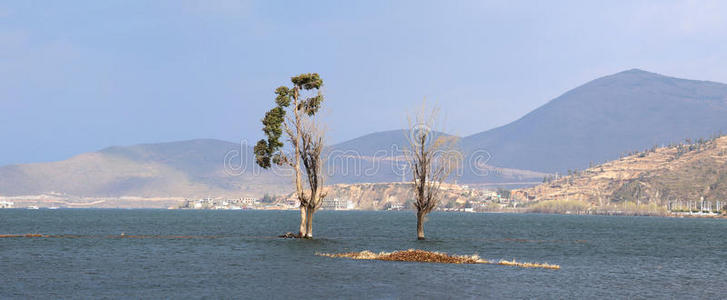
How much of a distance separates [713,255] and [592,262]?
19.9 meters

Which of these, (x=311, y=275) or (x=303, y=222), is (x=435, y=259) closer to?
(x=311, y=275)

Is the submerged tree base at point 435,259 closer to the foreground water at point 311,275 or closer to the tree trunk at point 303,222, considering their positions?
the foreground water at point 311,275

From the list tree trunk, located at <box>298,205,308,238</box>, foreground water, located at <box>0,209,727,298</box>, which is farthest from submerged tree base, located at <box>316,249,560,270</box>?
tree trunk, located at <box>298,205,308,238</box>

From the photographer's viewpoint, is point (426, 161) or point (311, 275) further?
point (426, 161)

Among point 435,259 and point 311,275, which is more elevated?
point 435,259

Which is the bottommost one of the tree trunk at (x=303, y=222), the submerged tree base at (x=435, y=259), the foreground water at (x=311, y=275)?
the foreground water at (x=311, y=275)

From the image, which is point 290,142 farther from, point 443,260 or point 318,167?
point 443,260

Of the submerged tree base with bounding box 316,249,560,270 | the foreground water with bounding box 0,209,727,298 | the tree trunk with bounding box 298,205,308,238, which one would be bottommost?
the foreground water with bounding box 0,209,727,298

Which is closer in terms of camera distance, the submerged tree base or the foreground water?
the foreground water

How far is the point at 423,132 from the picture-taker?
82500 millimetres

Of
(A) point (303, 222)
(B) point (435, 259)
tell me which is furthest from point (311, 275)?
(A) point (303, 222)

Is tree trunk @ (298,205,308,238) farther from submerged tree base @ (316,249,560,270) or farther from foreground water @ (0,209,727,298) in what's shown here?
submerged tree base @ (316,249,560,270)

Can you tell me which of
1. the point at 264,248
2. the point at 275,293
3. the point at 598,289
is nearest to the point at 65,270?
the point at 275,293

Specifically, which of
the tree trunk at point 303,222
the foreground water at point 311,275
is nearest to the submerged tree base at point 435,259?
the foreground water at point 311,275
